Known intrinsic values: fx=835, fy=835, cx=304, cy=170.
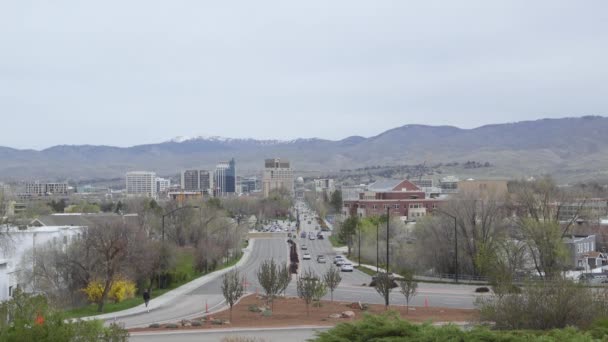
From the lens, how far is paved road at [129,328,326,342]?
2920 cm

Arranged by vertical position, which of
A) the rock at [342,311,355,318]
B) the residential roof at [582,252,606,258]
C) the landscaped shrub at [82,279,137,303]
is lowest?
the residential roof at [582,252,606,258]

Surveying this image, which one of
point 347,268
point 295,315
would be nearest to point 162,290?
point 295,315

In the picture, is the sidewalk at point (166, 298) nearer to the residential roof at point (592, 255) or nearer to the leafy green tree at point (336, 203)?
the residential roof at point (592, 255)

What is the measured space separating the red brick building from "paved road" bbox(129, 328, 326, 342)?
8568 centimetres

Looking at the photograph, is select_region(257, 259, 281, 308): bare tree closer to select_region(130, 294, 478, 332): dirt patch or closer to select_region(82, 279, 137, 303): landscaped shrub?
select_region(130, 294, 478, 332): dirt patch

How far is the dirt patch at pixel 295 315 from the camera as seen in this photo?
33.2 m

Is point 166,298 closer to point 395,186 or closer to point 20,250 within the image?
point 20,250

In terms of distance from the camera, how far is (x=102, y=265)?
151 ft

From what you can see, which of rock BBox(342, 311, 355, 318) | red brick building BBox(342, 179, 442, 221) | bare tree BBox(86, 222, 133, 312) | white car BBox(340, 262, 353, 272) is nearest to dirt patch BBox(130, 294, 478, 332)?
rock BBox(342, 311, 355, 318)

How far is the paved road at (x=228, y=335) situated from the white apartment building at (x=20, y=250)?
55.8 ft

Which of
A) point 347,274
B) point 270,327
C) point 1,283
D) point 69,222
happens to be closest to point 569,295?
point 270,327

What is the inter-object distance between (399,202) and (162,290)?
7375cm

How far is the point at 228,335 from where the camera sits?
2983cm

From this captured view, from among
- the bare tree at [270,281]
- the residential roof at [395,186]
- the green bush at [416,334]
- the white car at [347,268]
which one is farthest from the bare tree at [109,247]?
the residential roof at [395,186]
